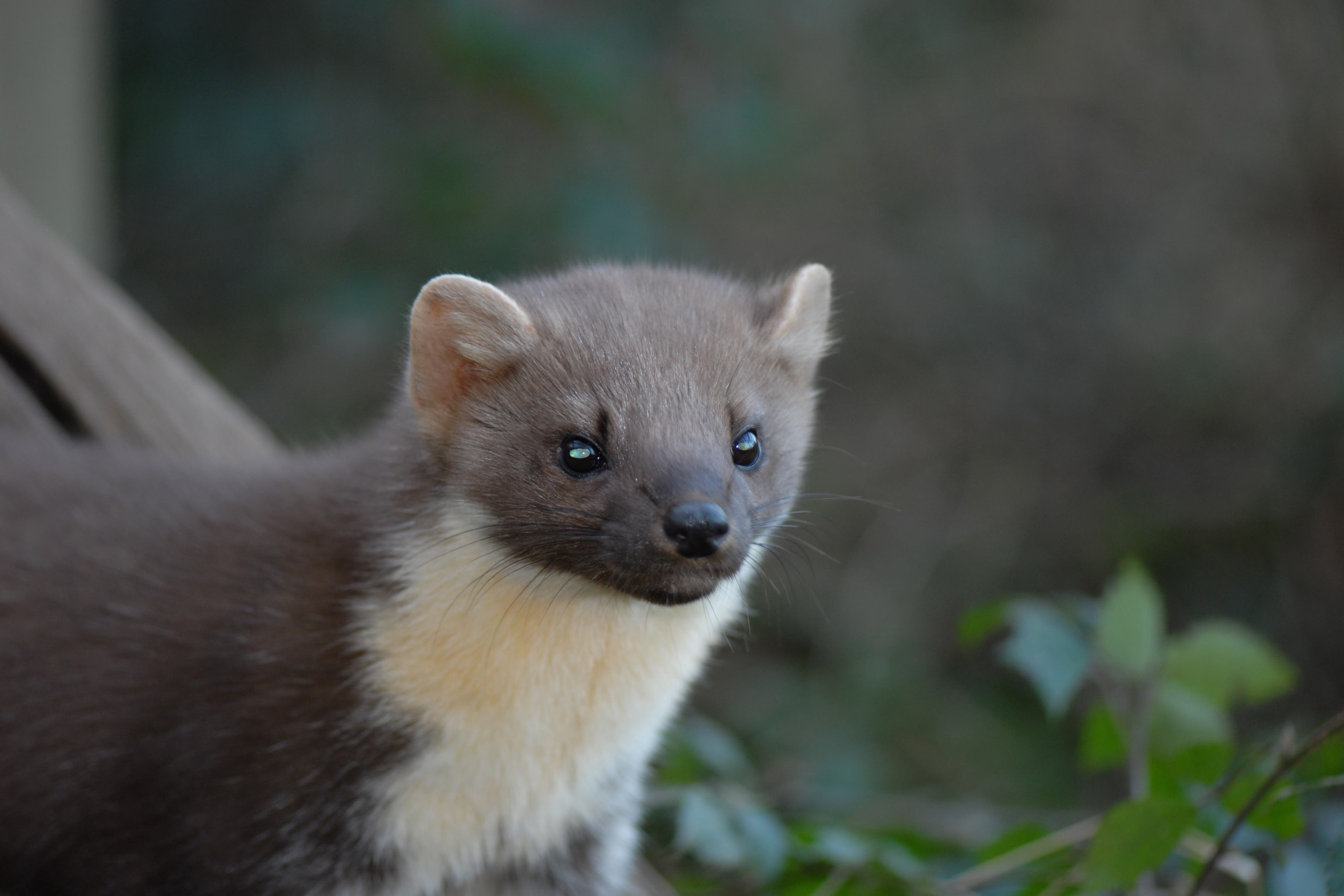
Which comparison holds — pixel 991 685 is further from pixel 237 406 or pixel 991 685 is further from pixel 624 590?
pixel 624 590

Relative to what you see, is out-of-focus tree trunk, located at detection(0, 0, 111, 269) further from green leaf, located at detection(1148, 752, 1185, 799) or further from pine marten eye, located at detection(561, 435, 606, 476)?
green leaf, located at detection(1148, 752, 1185, 799)

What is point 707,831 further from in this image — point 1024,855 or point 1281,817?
point 1281,817

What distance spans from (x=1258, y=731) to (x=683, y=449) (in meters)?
4.25

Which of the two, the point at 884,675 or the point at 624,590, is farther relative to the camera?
the point at 884,675

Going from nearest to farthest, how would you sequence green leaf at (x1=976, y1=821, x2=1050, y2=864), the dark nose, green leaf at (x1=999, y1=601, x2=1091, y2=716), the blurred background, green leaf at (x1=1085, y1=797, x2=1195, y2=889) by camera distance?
the dark nose < green leaf at (x1=1085, y1=797, x2=1195, y2=889) < green leaf at (x1=999, y1=601, x2=1091, y2=716) < green leaf at (x1=976, y1=821, x2=1050, y2=864) < the blurred background

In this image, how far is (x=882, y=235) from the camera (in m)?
6.23

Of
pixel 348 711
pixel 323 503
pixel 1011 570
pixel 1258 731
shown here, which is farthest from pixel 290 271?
pixel 1258 731

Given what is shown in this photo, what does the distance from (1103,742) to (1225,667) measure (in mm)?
276

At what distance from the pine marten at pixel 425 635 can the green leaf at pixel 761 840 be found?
0.85ft

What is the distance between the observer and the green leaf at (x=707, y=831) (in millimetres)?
2143

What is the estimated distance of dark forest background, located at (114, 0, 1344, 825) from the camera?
441cm

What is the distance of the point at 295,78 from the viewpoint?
4504mm

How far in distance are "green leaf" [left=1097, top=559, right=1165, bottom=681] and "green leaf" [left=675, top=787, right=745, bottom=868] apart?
75 cm

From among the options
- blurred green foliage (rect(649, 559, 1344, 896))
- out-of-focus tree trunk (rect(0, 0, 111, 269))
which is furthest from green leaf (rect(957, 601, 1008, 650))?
out-of-focus tree trunk (rect(0, 0, 111, 269))
